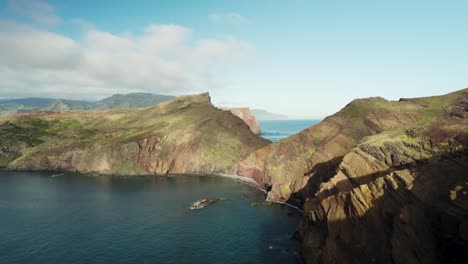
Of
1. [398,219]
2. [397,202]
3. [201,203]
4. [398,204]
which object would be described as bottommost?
[201,203]

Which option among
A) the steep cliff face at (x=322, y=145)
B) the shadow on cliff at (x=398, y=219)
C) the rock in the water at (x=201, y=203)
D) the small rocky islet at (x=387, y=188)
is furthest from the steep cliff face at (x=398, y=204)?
the rock in the water at (x=201, y=203)

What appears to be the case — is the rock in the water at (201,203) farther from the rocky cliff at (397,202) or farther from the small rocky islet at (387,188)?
the rocky cliff at (397,202)

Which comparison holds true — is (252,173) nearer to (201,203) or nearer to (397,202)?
(201,203)

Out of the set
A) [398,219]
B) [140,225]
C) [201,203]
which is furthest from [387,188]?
[201,203]

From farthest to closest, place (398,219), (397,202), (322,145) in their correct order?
(322,145), (397,202), (398,219)

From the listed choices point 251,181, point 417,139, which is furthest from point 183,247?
point 251,181

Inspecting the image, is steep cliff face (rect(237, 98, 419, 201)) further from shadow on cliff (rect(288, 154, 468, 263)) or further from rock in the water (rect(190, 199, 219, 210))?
shadow on cliff (rect(288, 154, 468, 263))
